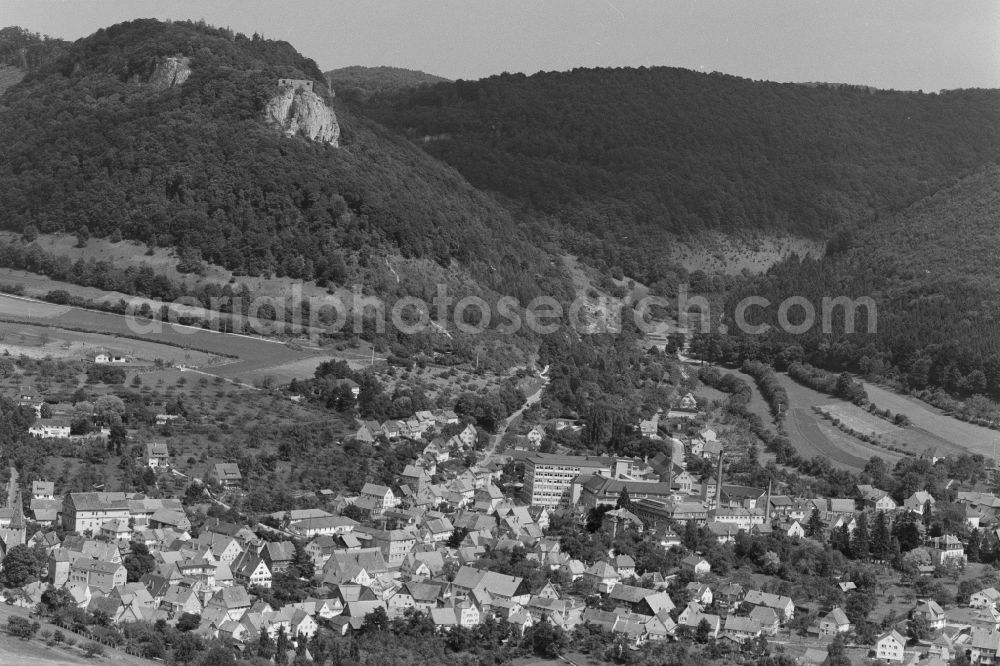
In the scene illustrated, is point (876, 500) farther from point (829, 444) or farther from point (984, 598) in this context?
point (829, 444)

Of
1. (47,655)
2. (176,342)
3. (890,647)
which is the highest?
(176,342)

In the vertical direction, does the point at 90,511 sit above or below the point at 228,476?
below

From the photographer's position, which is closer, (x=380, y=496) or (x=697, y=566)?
(x=697, y=566)

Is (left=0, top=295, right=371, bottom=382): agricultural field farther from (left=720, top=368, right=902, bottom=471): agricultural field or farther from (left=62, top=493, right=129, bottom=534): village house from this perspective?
(left=62, top=493, right=129, bottom=534): village house

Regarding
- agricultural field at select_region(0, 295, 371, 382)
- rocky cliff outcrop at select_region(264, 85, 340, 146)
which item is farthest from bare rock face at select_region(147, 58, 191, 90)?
agricultural field at select_region(0, 295, 371, 382)

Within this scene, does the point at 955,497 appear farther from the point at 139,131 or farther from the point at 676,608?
the point at 139,131

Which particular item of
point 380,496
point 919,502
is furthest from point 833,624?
point 380,496

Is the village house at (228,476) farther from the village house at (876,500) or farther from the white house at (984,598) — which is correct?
the white house at (984,598)
